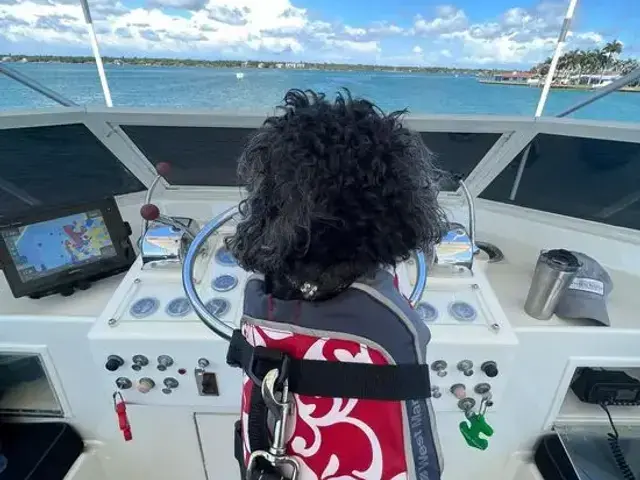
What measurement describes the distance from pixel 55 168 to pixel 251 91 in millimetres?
857

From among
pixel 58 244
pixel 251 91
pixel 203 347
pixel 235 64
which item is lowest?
pixel 203 347

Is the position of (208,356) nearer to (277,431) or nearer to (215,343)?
(215,343)

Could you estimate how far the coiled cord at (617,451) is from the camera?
1200 mm

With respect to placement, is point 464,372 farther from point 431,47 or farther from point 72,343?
point 431,47

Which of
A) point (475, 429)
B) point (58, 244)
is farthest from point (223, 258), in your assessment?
point (475, 429)

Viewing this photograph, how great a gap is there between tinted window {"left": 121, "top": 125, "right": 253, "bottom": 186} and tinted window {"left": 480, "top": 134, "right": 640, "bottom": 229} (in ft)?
3.58

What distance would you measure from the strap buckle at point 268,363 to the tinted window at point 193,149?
120cm

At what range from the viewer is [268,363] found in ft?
1.73

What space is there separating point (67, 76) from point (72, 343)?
3.77 feet

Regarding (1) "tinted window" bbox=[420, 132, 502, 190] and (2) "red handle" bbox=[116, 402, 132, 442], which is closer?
(2) "red handle" bbox=[116, 402, 132, 442]

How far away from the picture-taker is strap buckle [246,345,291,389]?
518mm

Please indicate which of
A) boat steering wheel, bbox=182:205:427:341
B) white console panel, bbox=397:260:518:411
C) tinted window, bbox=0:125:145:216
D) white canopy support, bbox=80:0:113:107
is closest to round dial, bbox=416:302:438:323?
white console panel, bbox=397:260:518:411

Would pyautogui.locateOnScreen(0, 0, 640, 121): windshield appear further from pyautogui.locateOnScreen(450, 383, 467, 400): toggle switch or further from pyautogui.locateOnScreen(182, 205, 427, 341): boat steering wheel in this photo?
pyautogui.locateOnScreen(450, 383, 467, 400): toggle switch

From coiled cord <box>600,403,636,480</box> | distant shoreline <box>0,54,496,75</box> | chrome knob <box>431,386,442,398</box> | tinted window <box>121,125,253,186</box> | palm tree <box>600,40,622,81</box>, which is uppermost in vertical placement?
palm tree <box>600,40,622,81</box>
